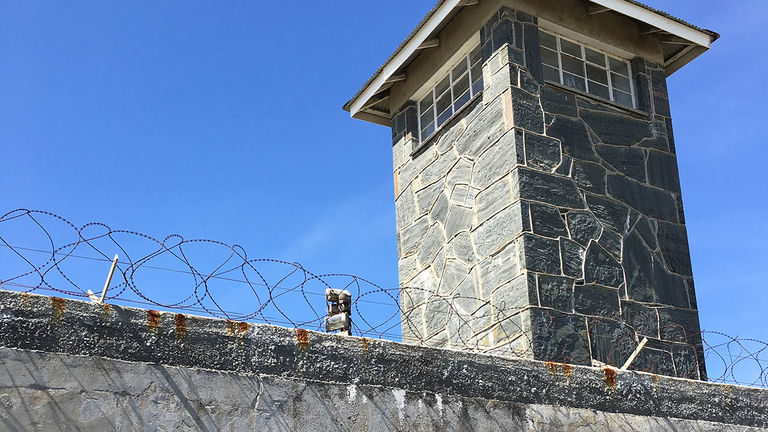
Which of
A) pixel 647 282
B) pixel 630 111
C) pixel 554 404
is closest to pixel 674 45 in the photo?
pixel 630 111

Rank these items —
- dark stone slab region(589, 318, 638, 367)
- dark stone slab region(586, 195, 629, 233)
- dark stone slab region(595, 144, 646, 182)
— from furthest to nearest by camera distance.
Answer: dark stone slab region(595, 144, 646, 182)
dark stone slab region(586, 195, 629, 233)
dark stone slab region(589, 318, 638, 367)

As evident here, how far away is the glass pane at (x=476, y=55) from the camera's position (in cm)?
1028

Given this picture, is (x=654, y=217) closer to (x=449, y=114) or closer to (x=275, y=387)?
(x=449, y=114)

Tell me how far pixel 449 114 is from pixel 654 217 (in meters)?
2.53

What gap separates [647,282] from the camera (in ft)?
31.0

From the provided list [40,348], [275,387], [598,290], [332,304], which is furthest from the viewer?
[598,290]

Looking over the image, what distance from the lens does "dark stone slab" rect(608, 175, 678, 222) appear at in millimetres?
9750

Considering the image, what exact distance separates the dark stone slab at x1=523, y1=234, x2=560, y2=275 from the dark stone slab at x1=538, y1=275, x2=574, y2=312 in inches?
3.1

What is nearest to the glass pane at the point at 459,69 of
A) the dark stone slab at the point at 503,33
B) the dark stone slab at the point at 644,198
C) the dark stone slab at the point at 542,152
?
the dark stone slab at the point at 503,33

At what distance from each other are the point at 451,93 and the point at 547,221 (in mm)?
2346

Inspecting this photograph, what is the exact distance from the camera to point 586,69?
10.4m

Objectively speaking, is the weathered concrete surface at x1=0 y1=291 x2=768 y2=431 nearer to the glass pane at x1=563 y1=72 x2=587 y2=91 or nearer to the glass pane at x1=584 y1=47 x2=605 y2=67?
the glass pane at x1=563 y1=72 x2=587 y2=91

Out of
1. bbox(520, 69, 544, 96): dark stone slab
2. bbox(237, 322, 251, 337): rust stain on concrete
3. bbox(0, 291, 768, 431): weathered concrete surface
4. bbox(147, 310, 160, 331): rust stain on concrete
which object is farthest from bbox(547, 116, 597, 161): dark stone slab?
bbox(147, 310, 160, 331): rust stain on concrete

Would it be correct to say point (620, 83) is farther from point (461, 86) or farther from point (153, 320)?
point (153, 320)
